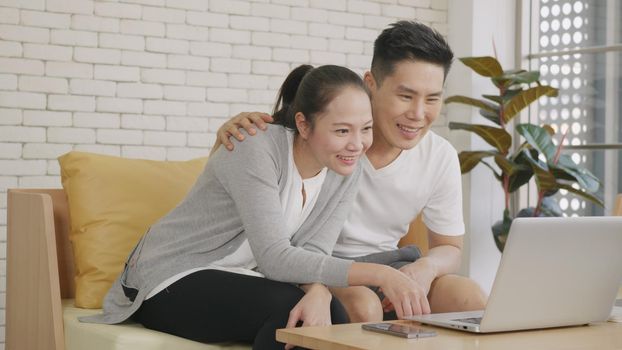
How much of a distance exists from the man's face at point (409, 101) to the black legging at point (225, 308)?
643 mm

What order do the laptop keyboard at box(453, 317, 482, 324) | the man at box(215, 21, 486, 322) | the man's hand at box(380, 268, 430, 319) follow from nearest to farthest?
the laptop keyboard at box(453, 317, 482, 324), the man's hand at box(380, 268, 430, 319), the man at box(215, 21, 486, 322)

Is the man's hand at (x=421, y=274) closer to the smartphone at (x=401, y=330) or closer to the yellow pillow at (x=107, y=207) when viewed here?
the smartphone at (x=401, y=330)

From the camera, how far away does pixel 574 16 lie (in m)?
5.52

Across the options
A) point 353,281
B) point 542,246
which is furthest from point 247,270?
point 542,246

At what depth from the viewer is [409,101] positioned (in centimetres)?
269

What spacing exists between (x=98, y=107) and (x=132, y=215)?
5.06 ft

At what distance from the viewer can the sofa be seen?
2.71m

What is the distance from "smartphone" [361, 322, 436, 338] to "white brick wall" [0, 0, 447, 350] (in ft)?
8.64

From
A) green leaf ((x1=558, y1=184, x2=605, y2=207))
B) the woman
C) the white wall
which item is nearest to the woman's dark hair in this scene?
the woman

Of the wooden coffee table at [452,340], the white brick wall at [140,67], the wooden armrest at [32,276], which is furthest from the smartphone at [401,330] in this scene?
the white brick wall at [140,67]

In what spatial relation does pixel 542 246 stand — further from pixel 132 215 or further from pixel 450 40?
pixel 450 40

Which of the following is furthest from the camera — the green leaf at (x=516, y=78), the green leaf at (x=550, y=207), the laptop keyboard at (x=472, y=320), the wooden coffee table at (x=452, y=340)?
the green leaf at (x=550, y=207)

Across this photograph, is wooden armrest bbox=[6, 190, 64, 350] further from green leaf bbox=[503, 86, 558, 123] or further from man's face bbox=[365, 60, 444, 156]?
green leaf bbox=[503, 86, 558, 123]

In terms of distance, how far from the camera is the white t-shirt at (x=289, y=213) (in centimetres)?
243
